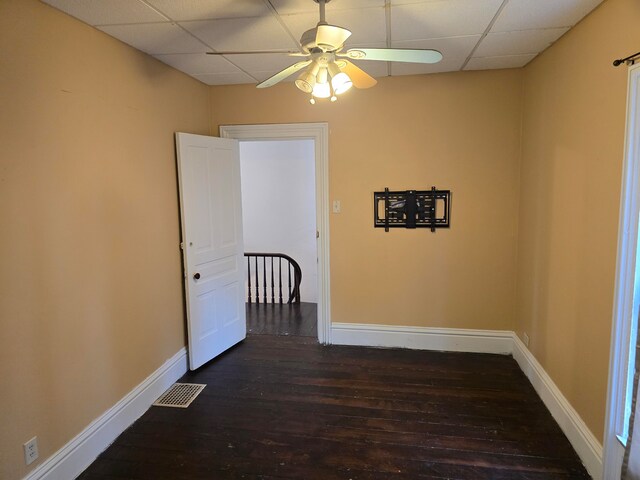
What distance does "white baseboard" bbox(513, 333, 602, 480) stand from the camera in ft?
7.28

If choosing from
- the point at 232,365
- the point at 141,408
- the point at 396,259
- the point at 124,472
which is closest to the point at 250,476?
the point at 124,472

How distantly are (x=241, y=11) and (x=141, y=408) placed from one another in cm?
268

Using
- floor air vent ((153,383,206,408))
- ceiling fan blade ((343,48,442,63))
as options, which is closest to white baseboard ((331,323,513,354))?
floor air vent ((153,383,206,408))

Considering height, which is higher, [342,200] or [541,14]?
[541,14]

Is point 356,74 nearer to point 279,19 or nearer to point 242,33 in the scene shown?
point 279,19

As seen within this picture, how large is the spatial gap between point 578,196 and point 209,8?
2.36 meters

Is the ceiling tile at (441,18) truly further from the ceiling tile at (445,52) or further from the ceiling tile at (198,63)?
the ceiling tile at (198,63)

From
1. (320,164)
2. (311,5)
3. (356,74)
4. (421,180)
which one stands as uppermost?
(311,5)

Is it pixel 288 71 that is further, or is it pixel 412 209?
pixel 412 209

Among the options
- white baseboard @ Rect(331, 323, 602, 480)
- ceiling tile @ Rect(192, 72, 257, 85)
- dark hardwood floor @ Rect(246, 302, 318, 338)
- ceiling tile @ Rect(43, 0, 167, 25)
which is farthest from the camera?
dark hardwood floor @ Rect(246, 302, 318, 338)

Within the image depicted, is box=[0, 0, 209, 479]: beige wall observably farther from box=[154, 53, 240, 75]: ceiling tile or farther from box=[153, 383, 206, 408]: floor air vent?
box=[153, 383, 206, 408]: floor air vent

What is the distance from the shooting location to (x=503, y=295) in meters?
3.78

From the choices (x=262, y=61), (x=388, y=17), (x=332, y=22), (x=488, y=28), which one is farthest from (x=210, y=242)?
(x=488, y=28)

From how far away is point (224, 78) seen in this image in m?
3.70
